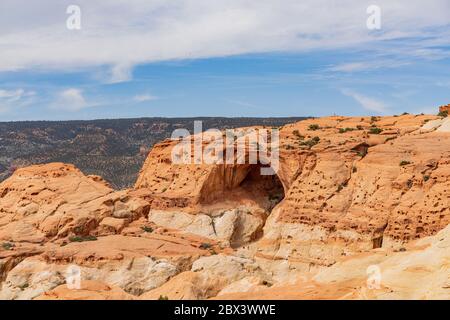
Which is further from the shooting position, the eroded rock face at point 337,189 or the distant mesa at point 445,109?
the distant mesa at point 445,109

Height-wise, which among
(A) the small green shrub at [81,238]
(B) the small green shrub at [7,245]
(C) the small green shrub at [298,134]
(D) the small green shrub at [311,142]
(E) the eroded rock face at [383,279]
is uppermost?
(C) the small green shrub at [298,134]

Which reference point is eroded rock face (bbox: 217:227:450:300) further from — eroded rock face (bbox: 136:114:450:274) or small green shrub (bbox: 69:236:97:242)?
small green shrub (bbox: 69:236:97:242)

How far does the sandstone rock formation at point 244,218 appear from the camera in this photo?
26.1 metres

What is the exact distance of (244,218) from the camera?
37.4m

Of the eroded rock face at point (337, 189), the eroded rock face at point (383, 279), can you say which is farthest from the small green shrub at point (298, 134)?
the eroded rock face at point (383, 279)

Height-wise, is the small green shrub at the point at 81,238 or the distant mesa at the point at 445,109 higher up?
the distant mesa at the point at 445,109

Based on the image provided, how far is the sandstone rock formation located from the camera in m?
26.1

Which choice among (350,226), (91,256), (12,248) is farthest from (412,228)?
(12,248)

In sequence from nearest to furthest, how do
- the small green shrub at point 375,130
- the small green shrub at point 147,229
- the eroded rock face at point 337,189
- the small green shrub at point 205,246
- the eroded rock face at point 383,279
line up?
the eroded rock face at point 383,279 → the eroded rock face at point 337,189 → the small green shrub at point 205,246 → the small green shrub at point 147,229 → the small green shrub at point 375,130

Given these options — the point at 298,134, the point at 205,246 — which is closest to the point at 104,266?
the point at 205,246

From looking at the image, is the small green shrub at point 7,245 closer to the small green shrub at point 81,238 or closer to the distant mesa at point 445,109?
the small green shrub at point 81,238

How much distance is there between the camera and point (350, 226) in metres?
30.5

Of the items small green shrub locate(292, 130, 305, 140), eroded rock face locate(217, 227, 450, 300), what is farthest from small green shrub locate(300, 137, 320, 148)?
eroded rock face locate(217, 227, 450, 300)
